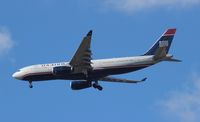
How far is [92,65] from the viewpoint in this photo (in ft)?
542

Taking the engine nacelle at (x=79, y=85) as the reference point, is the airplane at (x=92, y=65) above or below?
above

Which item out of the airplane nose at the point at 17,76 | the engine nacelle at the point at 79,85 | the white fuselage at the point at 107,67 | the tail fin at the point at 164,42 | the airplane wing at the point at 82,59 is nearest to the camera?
→ the airplane wing at the point at 82,59

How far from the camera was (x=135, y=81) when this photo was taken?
17575 centimetres

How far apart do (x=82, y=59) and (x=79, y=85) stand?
1056 cm

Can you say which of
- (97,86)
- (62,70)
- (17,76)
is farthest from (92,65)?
(17,76)

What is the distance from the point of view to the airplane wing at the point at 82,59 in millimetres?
160500

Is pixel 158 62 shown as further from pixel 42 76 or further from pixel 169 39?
pixel 42 76

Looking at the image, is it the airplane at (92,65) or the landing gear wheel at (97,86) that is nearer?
the airplane at (92,65)

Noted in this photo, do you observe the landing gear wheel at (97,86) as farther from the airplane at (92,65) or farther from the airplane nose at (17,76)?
the airplane nose at (17,76)

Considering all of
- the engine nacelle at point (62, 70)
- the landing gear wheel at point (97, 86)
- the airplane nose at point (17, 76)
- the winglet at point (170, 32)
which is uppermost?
the winglet at point (170, 32)

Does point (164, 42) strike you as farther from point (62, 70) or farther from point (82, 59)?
point (62, 70)

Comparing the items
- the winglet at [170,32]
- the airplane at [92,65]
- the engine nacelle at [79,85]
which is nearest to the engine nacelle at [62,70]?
the airplane at [92,65]

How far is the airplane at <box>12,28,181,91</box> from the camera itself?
162250 mm

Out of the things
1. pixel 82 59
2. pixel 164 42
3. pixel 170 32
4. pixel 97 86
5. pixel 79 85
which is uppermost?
pixel 170 32
